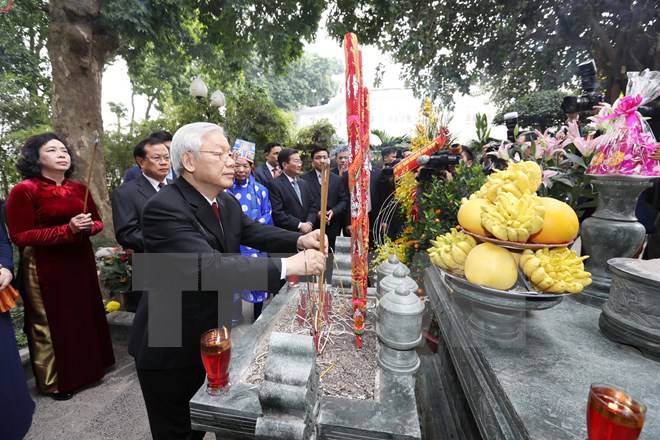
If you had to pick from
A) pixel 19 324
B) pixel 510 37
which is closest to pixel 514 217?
pixel 19 324

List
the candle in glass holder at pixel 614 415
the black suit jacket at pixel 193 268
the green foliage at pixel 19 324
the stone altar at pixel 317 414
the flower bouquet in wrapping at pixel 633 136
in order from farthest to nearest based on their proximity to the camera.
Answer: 1. the green foliage at pixel 19 324
2. the flower bouquet in wrapping at pixel 633 136
3. the black suit jacket at pixel 193 268
4. the stone altar at pixel 317 414
5. the candle in glass holder at pixel 614 415

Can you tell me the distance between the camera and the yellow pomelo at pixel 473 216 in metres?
1.47

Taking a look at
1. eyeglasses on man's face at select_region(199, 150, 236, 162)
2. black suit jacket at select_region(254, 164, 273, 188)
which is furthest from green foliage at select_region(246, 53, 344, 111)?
eyeglasses on man's face at select_region(199, 150, 236, 162)

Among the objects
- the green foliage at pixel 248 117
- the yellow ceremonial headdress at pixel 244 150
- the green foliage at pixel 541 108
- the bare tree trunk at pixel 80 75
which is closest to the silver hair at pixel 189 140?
the yellow ceremonial headdress at pixel 244 150

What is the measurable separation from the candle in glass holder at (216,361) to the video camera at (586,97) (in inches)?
112

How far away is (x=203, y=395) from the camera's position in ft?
4.65

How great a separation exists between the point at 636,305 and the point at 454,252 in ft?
2.51

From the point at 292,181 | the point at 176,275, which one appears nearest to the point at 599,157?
the point at 176,275

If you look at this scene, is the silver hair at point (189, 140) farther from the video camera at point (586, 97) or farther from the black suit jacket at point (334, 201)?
the black suit jacket at point (334, 201)

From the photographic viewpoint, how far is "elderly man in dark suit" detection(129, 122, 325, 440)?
164 cm

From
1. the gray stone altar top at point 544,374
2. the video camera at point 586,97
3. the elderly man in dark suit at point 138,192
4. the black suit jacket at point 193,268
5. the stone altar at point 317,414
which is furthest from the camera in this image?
the elderly man in dark suit at point 138,192

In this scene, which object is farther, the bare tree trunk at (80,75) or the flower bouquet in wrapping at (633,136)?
the bare tree trunk at (80,75)

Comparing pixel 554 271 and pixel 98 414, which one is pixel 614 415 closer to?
pixel 554 271

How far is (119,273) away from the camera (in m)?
4.05
